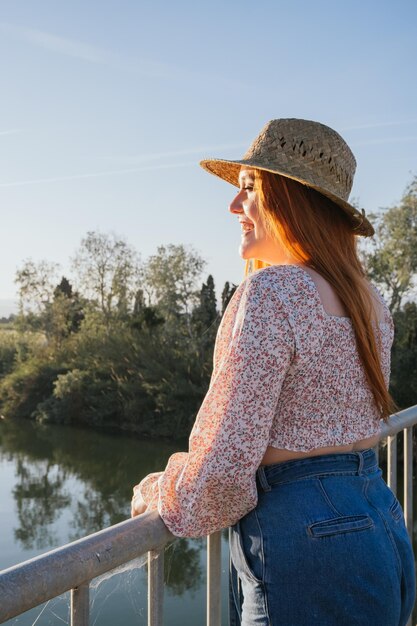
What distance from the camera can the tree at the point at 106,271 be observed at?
24922 mm

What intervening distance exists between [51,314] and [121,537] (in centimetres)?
2644

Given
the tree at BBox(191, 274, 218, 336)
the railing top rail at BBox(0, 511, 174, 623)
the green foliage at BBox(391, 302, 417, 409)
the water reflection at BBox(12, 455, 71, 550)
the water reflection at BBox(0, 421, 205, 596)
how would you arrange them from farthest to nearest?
1. the tree at BBox(191, 274, 218, 336)
2. the green foliage at BBox(391, 302, 417, 409)
3. the water reflection at BBox(12, 455, 71, 550)
4. the water reflection at BBox(0, 421, 205, 596)
5. the railing top rail at BBox(0, 511, 174, 623)

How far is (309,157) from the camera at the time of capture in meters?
1.23

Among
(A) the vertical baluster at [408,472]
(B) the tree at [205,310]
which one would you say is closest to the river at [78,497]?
(B) the tree at [205,310]

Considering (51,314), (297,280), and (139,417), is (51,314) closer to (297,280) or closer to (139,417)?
(139,417)

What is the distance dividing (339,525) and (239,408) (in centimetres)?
22

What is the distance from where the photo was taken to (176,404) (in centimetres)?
1981

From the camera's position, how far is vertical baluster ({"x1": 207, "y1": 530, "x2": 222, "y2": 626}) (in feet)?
3.90

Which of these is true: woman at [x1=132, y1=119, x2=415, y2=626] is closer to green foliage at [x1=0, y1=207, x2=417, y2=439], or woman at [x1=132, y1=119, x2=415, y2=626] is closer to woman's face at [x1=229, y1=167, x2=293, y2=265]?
woman's face at [x1=229, y1=167, x2=293, y2=265]

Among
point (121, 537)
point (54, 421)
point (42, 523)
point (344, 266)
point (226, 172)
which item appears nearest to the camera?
point (121, 537)

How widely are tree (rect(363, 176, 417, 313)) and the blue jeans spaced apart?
62.0ft

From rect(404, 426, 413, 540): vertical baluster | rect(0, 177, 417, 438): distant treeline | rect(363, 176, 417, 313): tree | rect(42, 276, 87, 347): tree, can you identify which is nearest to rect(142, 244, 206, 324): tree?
rect(0, 177, 417, 438): distant treeline

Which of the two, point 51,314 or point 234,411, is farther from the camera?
point 51,314

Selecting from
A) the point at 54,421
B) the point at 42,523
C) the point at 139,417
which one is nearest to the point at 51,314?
the point at 54,421
